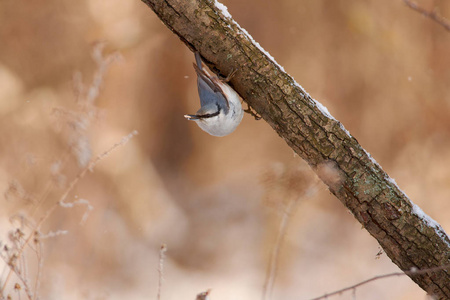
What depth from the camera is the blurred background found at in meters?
2.03

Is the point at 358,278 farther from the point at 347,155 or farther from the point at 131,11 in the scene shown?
the point at 131,11

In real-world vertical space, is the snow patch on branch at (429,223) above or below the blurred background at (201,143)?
below

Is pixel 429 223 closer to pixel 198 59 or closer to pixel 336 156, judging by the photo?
pixel 336 156

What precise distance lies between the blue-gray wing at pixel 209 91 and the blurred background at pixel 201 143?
0.90 metres

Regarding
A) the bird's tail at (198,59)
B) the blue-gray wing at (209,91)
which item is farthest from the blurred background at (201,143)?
the bird's tail at (198,59)

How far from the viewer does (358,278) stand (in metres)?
2.14

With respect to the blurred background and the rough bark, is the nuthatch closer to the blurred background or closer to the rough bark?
the rough bark

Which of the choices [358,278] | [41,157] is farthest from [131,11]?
[358,278]

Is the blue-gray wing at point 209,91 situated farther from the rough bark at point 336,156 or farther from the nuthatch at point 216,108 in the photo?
the rough bark at point 336,156

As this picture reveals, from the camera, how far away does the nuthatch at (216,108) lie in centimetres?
121

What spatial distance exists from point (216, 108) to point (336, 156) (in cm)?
40

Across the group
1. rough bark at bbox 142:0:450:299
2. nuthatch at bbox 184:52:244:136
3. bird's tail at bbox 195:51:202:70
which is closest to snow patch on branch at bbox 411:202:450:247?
rough bark at bbox 142:0:450:299

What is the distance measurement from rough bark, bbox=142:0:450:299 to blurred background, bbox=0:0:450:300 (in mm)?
955

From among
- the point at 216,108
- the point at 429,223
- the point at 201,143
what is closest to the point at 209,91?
the point at 216,108
